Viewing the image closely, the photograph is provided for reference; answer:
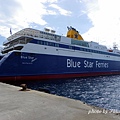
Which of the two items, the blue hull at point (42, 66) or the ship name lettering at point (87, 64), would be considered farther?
the ship name lettering at point (87, 64)

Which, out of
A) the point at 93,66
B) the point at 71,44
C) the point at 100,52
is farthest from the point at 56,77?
the point at 100,52

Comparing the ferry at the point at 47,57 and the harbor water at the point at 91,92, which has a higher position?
the ferry at the point at 47,57

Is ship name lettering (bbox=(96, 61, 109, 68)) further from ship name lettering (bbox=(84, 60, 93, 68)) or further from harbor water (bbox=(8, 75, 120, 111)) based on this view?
harbor water (bbox=(8, 75, 120, 111))

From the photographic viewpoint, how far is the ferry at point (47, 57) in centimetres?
2443

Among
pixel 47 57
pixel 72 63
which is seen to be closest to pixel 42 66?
pixel 47 57

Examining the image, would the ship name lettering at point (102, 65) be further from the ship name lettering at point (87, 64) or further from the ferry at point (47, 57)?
the ship name lettering at point (87, 64)

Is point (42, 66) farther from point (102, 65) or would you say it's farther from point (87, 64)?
point (102, 65)

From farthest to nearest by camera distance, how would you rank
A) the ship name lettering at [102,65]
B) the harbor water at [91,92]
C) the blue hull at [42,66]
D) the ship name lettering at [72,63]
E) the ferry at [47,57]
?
the ship name lettering at [102,65], the ship name lettering at [72,63], the ferry at [47,57], the blue hull at [42,66], the harbor water at [91,92]

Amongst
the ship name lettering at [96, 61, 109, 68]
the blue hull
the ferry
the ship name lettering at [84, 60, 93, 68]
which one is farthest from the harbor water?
the ship name lettering at [96, 61, 109, 68]

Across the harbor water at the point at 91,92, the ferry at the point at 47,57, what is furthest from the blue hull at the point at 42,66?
the harbor water at the point at 91,92

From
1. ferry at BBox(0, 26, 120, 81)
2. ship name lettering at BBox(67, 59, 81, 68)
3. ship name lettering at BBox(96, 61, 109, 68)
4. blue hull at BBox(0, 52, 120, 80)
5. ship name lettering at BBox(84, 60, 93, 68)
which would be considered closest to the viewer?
blue hull at BBox(0, 52, 120, 80)

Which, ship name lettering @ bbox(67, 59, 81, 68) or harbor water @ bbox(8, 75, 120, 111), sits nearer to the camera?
harbor water @ bbox(8, 75, 120, 111)

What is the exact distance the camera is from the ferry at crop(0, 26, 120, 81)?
24.4m

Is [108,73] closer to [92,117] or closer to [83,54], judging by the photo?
[83,54]
